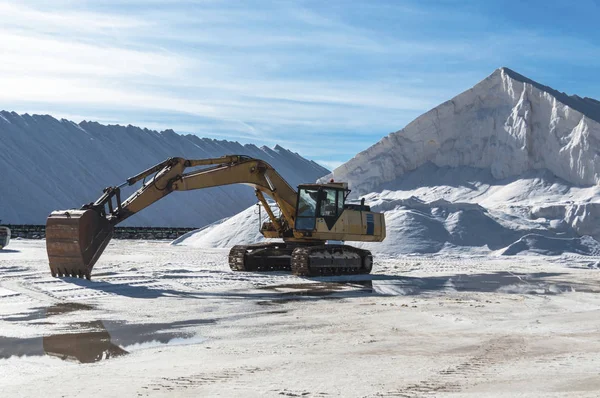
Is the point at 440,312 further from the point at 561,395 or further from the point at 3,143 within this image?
the point at 3,143

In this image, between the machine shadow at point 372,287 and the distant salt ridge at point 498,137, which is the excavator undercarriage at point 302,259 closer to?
the machine shadow at point 372,287

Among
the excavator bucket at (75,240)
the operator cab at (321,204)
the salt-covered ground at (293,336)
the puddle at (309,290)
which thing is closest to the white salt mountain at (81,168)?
the operator cab at (321,204)

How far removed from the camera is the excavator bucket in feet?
50.7

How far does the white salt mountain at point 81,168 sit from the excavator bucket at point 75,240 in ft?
179

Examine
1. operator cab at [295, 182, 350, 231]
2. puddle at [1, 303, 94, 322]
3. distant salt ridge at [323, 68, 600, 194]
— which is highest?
distant salt ridge at [323, 68, 600, 194]

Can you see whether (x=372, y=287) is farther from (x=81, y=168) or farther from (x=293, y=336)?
(x=81, y=168)

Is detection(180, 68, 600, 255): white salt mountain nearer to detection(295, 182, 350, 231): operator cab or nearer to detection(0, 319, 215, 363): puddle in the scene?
detection(295, 182, 350, 231): operator cab

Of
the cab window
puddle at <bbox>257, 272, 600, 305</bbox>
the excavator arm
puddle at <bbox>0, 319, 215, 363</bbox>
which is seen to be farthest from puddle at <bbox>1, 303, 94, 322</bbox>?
the cab window

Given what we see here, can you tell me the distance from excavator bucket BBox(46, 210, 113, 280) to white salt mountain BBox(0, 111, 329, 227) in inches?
2148

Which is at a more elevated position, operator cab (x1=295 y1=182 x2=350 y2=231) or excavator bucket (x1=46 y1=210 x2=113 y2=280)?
operator cab (x1=295 y1=182 x2=350 y2=231)

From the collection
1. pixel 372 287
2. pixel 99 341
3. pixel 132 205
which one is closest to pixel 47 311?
pixel 99 341

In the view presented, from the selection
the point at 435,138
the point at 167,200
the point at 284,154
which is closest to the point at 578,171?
the point at 435,138

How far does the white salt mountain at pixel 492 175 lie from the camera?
28.6 metres

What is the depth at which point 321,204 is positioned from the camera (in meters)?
19.3
